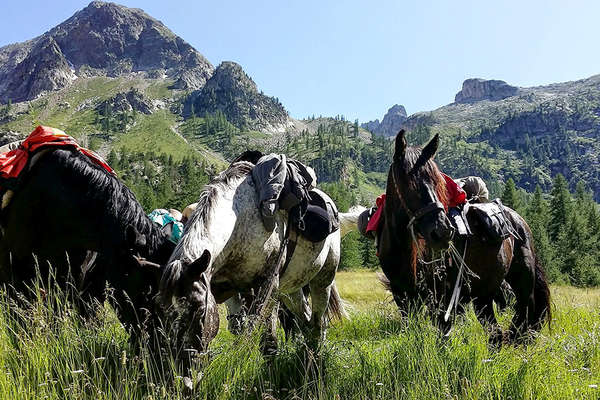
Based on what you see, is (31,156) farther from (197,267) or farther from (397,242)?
(397,242)

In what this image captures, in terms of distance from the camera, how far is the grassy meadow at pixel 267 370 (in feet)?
7.73

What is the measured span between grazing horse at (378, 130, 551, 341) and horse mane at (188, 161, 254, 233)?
1.53 m

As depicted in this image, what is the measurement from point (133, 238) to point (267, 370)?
5.04ft

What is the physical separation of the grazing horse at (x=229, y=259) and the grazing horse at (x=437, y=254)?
93cm

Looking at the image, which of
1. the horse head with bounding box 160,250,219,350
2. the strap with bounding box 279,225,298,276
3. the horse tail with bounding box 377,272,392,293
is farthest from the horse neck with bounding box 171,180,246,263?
the horse tail with bounding box 377,272,392,293

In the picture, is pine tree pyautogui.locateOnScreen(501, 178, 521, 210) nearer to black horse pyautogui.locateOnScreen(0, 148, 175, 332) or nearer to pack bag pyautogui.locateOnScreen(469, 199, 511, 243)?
pack bag pyautogui.locateOnScreen(469, 199, 511, 243)

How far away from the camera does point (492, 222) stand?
472 centimetres

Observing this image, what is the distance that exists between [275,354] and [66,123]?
219 metres

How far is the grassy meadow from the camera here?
2.36 metres

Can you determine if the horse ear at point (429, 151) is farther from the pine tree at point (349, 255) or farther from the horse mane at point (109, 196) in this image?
the pine tree at point (349, 255)

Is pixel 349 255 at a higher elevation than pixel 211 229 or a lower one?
lower

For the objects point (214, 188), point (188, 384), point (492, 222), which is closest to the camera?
point (188, 384)

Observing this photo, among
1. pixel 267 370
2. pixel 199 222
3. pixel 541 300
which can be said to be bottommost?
pixel 541 300

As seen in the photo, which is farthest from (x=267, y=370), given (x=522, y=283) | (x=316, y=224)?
(x=522, y=283)
